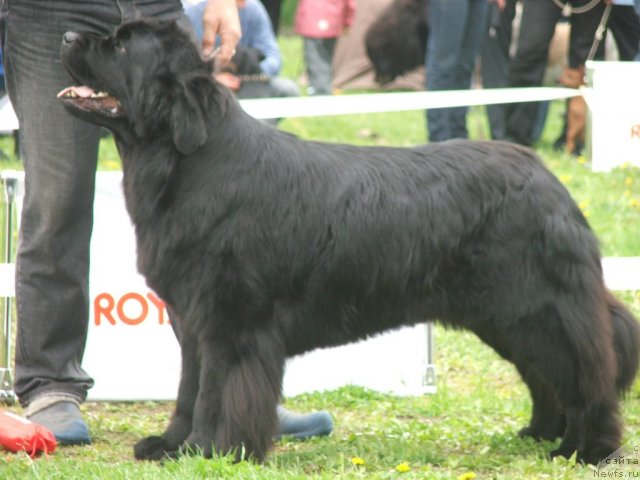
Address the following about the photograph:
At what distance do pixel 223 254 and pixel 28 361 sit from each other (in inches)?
49.0

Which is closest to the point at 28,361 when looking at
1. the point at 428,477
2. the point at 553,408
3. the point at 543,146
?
the point at 428,477

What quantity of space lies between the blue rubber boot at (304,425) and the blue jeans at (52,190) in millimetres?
870

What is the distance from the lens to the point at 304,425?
15.7 feet

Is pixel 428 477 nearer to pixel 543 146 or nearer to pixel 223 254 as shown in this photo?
pixel 223 254

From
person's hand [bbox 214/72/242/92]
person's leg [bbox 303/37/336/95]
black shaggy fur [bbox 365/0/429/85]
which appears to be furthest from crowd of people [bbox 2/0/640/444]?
person's leg [bbox 303/37/336/95]

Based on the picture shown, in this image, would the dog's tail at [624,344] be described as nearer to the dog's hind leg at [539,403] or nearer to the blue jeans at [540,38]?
the dog's hind leg at [539,403]

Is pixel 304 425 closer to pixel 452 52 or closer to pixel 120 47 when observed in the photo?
pixel 120 47

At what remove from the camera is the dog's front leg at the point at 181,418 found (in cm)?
430

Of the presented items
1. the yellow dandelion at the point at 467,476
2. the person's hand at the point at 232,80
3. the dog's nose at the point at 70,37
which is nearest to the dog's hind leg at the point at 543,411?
the yellow dandelion at the point at 467,476

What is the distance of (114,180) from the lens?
5.36 m

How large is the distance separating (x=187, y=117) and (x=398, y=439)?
5.64ft

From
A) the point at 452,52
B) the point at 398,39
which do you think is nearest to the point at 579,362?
the point at 452,52

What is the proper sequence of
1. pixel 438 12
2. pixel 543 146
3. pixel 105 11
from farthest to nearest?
1. pixel 543 146
2. pixel 438 12
3. pixel 105 11

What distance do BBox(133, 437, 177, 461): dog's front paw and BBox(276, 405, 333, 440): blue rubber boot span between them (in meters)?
0.54
